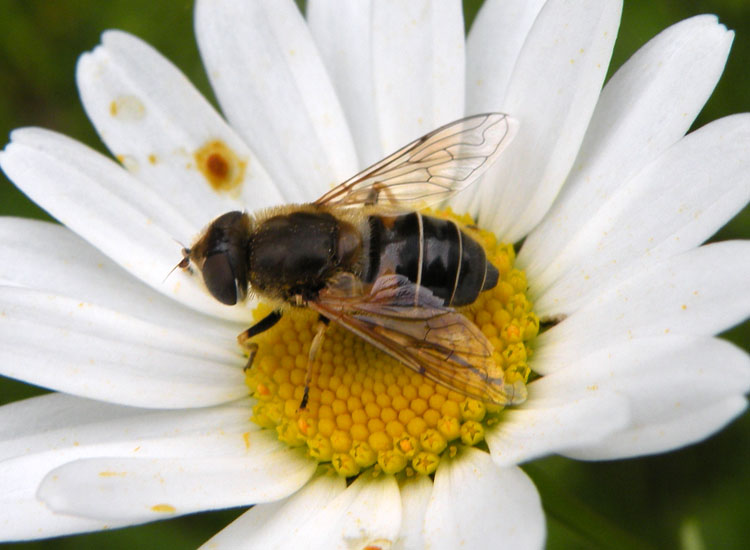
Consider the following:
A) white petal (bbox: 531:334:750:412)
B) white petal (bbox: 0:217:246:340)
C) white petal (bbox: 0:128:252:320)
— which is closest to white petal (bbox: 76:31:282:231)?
white petal (bbox: 0:128:252:320)

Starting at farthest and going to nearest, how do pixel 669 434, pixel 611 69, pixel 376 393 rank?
1. pixel 611 69
2. pixel 376 393
3. pixel 669 434

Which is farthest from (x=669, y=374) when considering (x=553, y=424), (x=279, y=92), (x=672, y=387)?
(x=279, y=92)

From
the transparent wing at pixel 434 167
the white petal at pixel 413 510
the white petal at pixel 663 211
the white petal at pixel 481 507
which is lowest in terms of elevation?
the white petal at pixel 413 510

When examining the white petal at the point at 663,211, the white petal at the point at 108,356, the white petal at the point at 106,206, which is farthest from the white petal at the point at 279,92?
the white petal at the point at 663,211

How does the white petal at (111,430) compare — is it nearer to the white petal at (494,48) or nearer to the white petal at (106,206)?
the white petal at (106,206)

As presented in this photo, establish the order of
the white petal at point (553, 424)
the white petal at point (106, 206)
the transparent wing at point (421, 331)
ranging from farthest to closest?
1. the white petal at point (106, 206)
2. the transparent wing at point (421, 331)
3. the white petal at point (553, 424)

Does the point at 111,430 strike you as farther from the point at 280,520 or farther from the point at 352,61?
the point at 352,61
